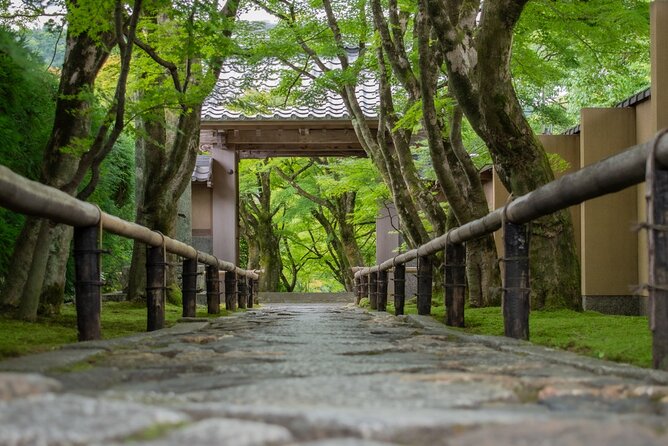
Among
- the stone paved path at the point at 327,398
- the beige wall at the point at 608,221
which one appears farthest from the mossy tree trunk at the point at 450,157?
the stone paved path at the point at 327,398

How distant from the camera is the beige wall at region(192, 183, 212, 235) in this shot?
21719 mm

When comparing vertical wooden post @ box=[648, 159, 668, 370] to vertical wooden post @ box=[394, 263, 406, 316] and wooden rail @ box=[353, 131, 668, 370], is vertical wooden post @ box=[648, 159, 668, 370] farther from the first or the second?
vertical wooden post @ box=[394, 263, 406, 316]

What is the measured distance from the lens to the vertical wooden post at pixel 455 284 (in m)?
6.88

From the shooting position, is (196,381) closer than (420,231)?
Yes

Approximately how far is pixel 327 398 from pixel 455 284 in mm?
4516

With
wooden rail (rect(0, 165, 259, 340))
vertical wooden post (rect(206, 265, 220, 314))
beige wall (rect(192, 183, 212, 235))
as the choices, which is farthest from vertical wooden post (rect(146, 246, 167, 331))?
beige wall (rect(192, 183, 212, 235))

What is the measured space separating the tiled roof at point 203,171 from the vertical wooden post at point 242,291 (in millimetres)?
5415

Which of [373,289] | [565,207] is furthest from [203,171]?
[565,207]

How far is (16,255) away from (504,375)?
566 centimetres

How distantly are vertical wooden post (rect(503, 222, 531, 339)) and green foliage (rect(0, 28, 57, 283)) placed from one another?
5.00 meters

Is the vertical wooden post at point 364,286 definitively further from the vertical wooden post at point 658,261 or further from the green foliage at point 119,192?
the vertical wooden post at point 658,261

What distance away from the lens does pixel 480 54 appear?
7953mm

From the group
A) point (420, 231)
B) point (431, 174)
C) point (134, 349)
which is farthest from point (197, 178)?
point (134, 349)

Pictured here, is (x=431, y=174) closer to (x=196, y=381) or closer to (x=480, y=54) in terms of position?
(x=480, y=54)
